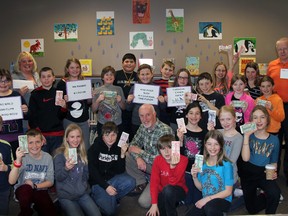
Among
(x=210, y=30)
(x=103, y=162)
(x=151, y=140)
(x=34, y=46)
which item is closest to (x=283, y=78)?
(x=151, y=140)

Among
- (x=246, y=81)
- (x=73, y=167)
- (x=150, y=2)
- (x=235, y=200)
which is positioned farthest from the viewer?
(x=150, y=2)

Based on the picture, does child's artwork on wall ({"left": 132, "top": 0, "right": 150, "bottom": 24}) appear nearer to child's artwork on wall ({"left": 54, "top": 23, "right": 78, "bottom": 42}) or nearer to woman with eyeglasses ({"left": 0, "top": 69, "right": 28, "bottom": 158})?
child's artwork on wall ({"left": 54, "top": 23, "right": 78, "bottom": 42})

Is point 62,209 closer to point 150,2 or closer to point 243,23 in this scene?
point 150,2

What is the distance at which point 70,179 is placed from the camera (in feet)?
12.2

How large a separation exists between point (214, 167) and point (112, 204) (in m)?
1.21

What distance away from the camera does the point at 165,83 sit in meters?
5.16

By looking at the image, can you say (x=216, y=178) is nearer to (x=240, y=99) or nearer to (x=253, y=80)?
(x=240, y=99)

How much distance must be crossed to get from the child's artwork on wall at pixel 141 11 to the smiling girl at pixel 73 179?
12.9ft

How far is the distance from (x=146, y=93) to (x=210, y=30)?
308 cm

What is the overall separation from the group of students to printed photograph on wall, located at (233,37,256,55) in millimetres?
2592

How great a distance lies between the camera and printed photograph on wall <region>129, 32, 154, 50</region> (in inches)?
281

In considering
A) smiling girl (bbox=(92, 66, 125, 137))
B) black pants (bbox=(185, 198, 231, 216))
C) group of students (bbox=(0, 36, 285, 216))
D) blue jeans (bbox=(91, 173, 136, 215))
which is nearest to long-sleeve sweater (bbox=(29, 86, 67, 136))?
group of students (bbox=(0, 36, 285, 216))

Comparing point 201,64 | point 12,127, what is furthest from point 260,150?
point 201,64

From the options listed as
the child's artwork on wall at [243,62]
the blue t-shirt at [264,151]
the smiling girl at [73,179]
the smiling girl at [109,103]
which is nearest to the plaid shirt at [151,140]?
the smiling girl at [109,103]
